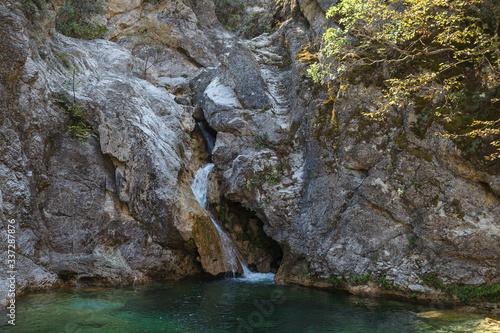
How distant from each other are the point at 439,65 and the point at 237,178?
875 centimetres

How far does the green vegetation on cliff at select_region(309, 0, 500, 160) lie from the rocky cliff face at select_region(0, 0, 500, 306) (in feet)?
1.91

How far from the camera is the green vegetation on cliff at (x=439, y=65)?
8.90 metres

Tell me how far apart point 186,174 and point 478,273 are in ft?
37.6

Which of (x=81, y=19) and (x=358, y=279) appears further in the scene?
(x=81, y=19)

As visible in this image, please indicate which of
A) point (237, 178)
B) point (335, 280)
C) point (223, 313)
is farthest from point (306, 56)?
point (223, 313)

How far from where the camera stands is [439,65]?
11.0 m

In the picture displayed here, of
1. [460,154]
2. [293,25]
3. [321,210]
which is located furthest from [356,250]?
[293,25]

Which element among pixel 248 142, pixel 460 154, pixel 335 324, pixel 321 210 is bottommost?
pixel 335 324

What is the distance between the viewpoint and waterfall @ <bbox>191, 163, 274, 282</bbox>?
545 inches

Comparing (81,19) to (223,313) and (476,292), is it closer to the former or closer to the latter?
(223,313)

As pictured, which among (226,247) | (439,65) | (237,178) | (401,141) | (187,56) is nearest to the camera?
(401,141)

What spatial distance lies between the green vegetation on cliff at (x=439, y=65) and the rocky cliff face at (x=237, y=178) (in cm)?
58

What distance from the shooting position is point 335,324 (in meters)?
8.02

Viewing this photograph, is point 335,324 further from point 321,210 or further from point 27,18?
→ point 27,18
